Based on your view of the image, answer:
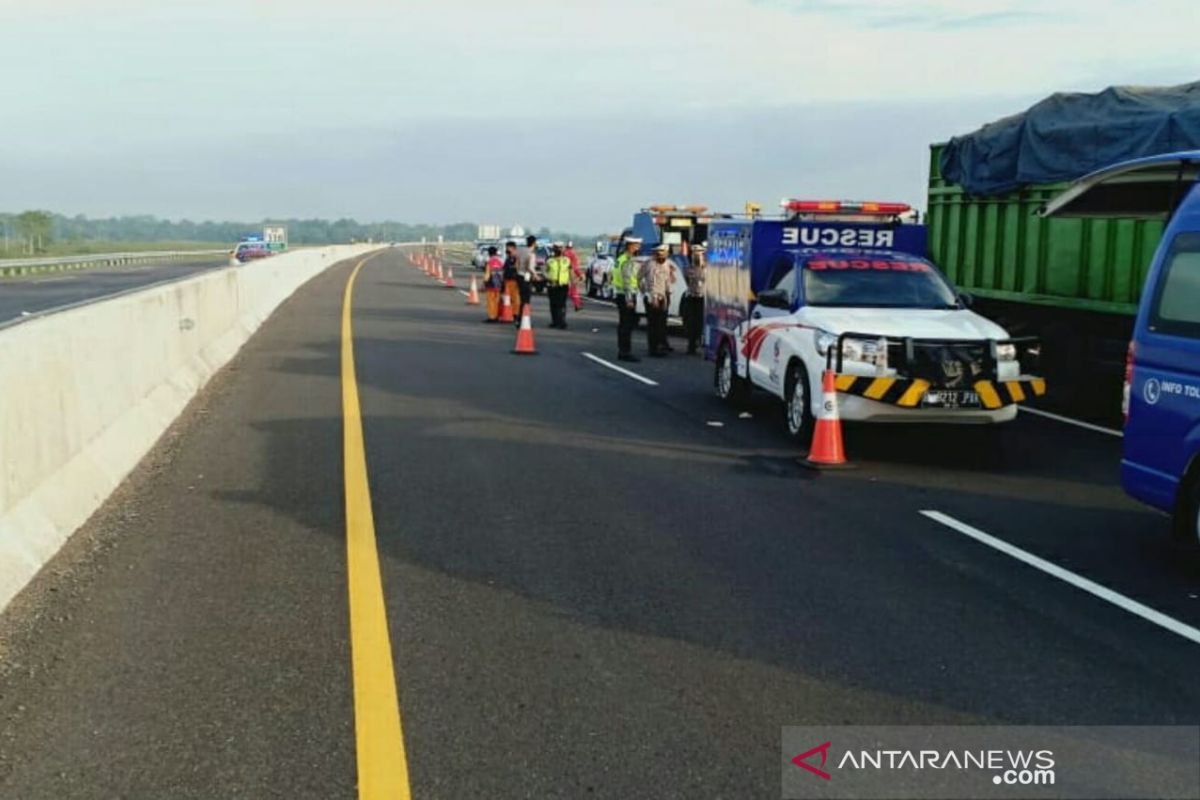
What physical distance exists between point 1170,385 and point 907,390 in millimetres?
3431

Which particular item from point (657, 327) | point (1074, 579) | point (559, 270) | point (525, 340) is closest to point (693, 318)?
point (657, 327)

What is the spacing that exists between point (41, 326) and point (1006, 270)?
11.3m

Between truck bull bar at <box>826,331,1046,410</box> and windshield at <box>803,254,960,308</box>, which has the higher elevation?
windshield at <box>803,254,960,308</box>

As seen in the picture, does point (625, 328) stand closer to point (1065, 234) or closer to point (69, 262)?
point (1065, 234)

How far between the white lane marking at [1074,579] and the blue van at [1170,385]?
2.53ft

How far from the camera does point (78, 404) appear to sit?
8.26m

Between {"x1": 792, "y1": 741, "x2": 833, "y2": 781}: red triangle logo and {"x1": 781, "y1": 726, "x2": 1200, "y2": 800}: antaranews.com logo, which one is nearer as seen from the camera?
{"x1": 781, "y1": 726, "x2": 1200, "y2": 800}: antaranews.com logo

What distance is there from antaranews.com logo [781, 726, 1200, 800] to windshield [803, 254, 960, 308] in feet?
25.3

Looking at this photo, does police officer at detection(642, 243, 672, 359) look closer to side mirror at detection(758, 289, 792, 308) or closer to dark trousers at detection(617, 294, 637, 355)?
dark trousers at detection(617, 294, 637, 355)

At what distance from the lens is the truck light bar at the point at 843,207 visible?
14875 mm

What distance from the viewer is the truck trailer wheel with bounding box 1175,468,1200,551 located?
23.2ft

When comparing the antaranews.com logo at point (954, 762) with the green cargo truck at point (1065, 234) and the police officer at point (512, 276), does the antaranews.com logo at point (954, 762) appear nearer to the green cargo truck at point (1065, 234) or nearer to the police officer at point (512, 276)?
the green cargo truck at point (1065, 234)

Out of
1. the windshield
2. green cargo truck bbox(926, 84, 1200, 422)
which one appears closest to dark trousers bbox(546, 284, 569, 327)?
green cargo truck bbox(926, 84, 1200, 422)

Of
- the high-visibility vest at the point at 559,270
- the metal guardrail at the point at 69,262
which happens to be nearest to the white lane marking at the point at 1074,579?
the high-visibility vest at the point at 559,270
